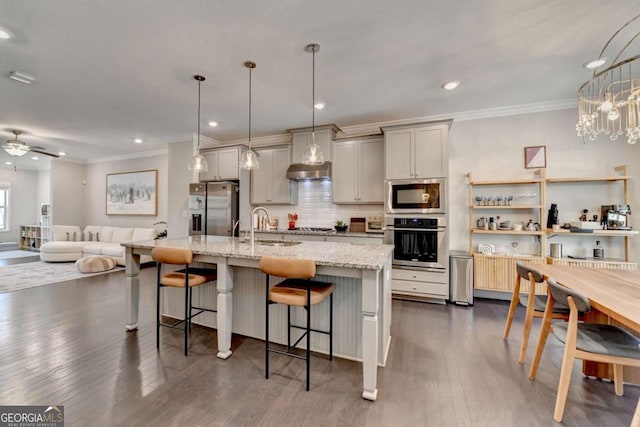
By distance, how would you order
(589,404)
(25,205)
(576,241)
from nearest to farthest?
(589,404) → (576,241) → (25,205)

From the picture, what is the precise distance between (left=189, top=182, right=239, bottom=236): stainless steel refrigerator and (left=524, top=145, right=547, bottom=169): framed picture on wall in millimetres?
4807

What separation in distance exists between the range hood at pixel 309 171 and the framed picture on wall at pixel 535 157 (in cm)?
292

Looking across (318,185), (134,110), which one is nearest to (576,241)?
(318,185)

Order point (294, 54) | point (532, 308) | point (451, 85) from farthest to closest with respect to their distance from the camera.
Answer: point (451, 85) → point (294, 54) → point (532, 308)

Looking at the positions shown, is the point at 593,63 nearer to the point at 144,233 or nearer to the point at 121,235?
the point at 144,233

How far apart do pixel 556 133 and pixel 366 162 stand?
2.66 meters

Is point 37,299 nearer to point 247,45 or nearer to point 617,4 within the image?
point 247,45

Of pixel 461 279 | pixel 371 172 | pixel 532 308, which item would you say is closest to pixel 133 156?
pixel 371 172

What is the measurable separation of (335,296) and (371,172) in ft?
8.47

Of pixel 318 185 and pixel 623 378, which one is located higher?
pixel 318 185

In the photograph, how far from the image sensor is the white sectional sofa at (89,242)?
240 inches

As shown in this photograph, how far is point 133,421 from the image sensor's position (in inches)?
62.4

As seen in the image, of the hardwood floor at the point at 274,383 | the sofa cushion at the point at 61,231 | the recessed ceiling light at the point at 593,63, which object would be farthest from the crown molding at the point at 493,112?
the sofa cushion at the point at 61,231

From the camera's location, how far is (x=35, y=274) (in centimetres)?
508
